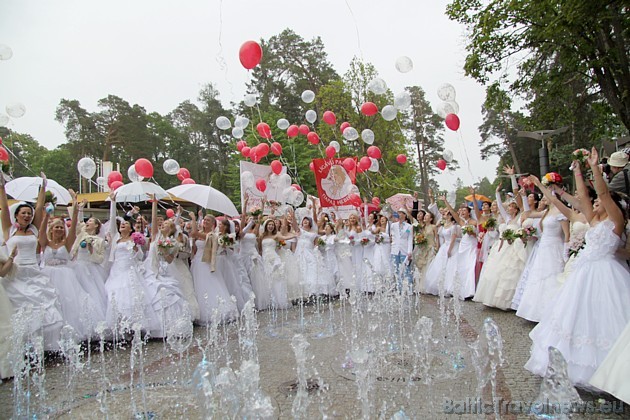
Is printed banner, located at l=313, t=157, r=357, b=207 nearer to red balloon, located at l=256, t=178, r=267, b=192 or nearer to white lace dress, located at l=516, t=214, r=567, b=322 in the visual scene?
red balloon, located at l=256, t=178, r=267, b=192

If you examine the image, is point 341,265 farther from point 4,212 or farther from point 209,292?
point 4,212

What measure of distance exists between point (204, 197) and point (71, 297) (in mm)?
2858

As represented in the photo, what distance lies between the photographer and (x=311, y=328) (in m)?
7.07

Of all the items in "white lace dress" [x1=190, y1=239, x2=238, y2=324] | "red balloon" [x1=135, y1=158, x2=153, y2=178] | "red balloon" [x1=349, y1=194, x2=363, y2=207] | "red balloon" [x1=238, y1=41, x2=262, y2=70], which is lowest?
"white lace dress" [x1=190, y1=239, x2=238, y2=324]

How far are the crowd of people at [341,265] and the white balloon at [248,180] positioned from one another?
4.67 m

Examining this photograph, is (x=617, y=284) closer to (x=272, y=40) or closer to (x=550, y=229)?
(x=550, y=229)

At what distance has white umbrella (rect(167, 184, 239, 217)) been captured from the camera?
7.86 meters

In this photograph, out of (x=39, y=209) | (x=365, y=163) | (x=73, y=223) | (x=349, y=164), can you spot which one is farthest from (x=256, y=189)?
(x=39, y=209)

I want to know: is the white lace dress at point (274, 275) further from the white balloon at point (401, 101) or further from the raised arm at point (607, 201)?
the raised arm at point (607, 201)

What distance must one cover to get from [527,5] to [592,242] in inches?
387

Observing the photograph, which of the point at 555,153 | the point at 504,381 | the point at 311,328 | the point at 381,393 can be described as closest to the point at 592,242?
the point at 504,381

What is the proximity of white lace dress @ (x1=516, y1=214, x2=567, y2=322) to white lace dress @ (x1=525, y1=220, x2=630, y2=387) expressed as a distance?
2246 mm

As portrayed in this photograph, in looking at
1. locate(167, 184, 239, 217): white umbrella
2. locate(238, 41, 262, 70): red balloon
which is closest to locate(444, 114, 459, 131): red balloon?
locate(238, 41, 262, 70): red balloon

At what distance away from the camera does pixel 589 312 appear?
3861mm
